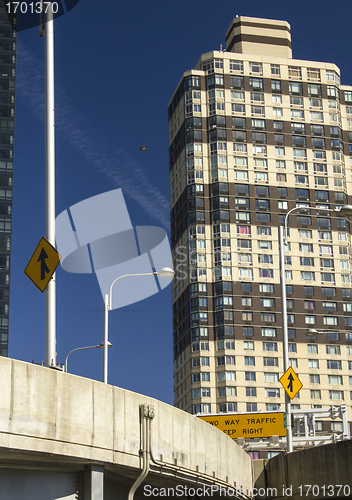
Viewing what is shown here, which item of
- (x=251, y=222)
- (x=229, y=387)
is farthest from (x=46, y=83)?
(x=251, y=222)

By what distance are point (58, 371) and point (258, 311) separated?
96791mm

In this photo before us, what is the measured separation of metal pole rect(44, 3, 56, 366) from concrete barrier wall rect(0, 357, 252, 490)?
101 centimetres

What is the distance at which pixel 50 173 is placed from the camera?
15.5 m

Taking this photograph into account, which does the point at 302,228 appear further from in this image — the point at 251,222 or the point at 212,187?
the point at 212,187

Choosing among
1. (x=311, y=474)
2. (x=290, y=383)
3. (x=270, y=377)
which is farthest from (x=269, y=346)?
(x=311, y=474)

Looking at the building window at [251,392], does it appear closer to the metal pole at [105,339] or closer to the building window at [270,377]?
the building window at [270,377]

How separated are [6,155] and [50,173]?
459ft

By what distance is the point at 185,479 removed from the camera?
17.2 metres

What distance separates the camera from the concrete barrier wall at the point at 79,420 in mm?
11609

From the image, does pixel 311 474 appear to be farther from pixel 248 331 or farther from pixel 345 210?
pixel 248 331

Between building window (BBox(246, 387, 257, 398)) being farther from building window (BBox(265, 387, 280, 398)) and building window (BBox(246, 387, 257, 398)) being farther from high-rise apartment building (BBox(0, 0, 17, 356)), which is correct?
high-rise apartment building (BBox(0, 0, 17, 356))

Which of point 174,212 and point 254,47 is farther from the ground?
point 254,47

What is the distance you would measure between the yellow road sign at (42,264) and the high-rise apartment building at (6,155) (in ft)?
419

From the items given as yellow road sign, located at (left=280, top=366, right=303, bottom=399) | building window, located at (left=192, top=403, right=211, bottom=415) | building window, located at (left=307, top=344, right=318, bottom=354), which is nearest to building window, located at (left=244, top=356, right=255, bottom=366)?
building window, located at (left=192, top=403, right=211, bottom=415)
